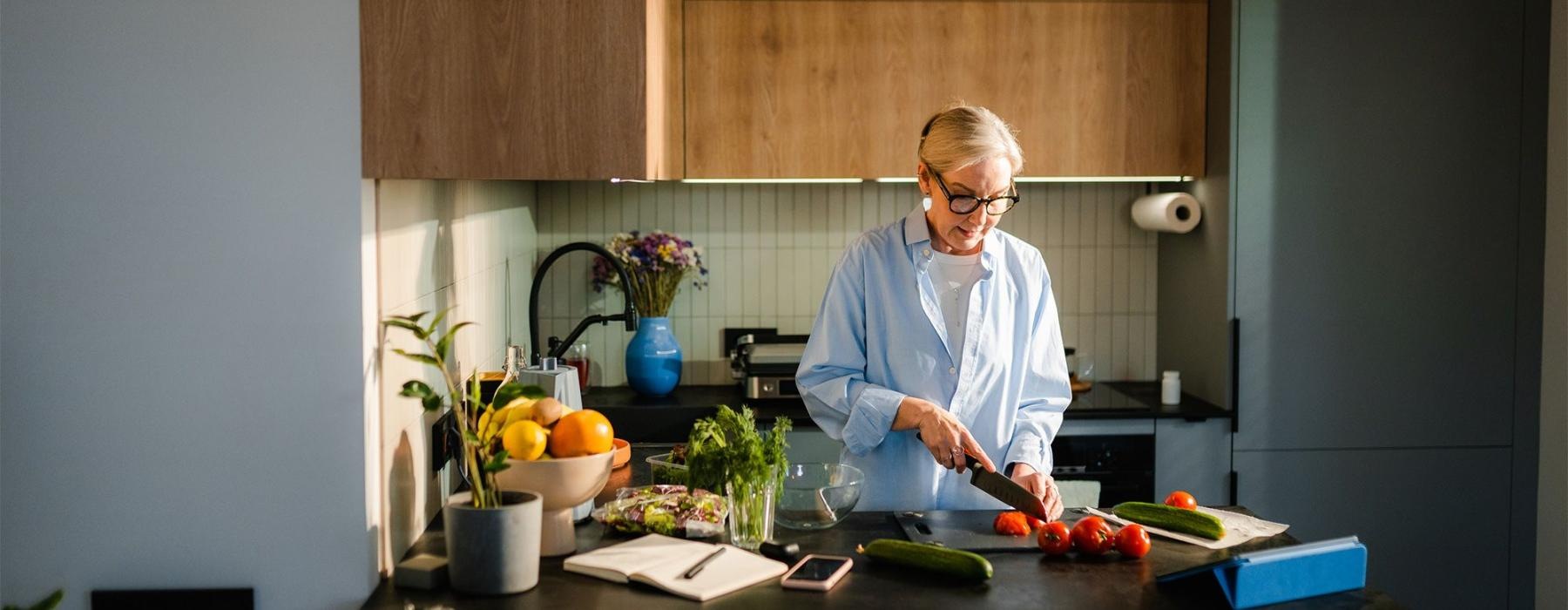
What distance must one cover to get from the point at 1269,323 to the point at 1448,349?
19.8 inches

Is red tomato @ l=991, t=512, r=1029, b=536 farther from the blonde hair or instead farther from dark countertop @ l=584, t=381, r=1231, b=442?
dark countertop @ l=584, t=381, r=1231, b=442

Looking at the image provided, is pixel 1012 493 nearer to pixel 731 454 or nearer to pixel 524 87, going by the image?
pixel 731 454

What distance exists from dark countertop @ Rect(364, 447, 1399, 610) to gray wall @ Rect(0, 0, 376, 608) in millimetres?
233

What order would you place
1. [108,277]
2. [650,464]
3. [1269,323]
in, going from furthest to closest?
[1269,323], [650,464], [108,277]

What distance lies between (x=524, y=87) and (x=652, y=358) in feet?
6.37

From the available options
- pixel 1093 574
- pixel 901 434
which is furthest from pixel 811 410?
pixel 1093 574

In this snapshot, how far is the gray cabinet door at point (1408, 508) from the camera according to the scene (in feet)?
12.2

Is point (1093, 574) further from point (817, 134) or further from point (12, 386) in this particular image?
point (817, 134)

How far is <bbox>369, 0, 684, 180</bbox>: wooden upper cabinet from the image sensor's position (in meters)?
1.99

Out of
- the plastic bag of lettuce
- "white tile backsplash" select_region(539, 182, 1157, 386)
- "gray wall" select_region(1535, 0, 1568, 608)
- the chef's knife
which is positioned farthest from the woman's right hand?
"gray wall" select_region(1535, 0, 1568, 608)

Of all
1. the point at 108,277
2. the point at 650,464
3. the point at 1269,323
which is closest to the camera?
the point at 108,277

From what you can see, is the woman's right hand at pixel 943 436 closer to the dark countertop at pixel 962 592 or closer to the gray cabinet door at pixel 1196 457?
the dark countertop at pixel 962 592

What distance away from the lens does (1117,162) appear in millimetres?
3812

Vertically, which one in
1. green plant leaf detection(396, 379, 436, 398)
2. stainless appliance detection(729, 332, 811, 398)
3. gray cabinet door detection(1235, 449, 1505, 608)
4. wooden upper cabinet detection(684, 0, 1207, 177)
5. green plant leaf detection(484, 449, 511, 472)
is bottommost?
gray cabinet door detection(1235, 449, 1505, 608)
